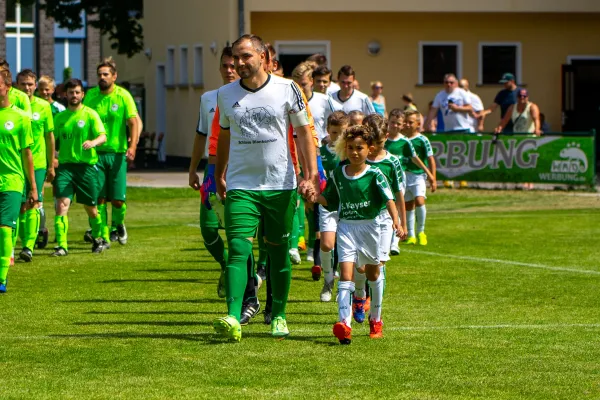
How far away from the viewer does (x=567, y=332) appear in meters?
10.5

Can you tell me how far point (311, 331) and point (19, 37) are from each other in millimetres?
74078

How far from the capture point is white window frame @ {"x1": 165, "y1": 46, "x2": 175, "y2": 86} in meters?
41.4

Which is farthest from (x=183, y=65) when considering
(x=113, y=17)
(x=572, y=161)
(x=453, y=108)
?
(x=572, y=161)

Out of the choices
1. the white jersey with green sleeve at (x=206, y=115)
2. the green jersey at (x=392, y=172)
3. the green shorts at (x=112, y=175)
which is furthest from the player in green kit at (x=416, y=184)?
the green jersey at (x=392, y=172)

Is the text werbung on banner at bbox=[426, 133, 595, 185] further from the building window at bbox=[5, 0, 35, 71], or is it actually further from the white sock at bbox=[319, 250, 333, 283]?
the building window at bbox=[5, 0, 35, 71]

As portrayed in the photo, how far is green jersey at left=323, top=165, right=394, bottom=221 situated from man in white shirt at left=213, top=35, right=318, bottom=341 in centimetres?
35

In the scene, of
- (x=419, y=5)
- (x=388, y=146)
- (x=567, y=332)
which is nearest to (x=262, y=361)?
(x=567, y=332)

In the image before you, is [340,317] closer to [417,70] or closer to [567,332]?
[567,332]

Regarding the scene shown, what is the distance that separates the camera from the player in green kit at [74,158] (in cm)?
1709

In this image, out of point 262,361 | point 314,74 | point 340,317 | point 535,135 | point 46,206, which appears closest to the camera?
point 262,361

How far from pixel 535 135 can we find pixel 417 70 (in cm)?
1012

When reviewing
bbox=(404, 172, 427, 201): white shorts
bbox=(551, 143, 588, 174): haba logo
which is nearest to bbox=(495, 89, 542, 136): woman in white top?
bbox=(551, 143, 588, 174): haba logo

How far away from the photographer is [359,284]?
10.8m

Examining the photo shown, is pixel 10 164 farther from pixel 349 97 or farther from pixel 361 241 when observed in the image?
pixel 361 241
